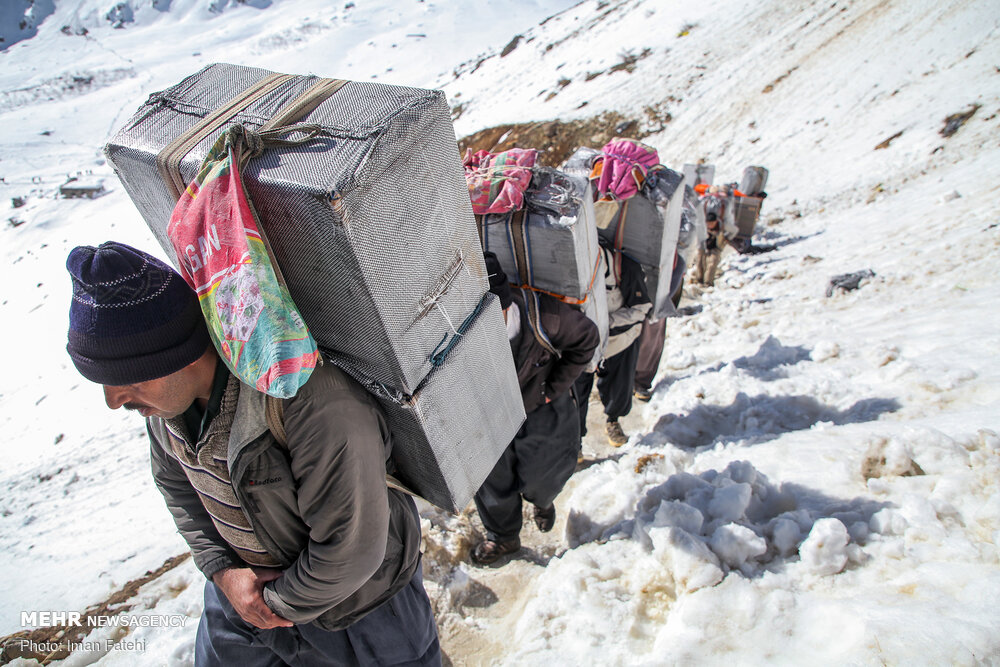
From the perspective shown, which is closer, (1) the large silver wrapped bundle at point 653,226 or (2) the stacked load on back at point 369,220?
(2) the stacked load on back at point 369,220

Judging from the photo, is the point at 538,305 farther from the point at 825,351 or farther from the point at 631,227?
the point at 825,351

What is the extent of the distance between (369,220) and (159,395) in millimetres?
827

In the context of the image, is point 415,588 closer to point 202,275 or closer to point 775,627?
point 775,627

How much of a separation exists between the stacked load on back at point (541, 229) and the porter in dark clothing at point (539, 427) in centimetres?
14

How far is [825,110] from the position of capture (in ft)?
43.6

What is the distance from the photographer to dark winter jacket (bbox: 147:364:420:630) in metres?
1.45

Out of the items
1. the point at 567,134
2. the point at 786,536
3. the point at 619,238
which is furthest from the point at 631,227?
the point at 567,134

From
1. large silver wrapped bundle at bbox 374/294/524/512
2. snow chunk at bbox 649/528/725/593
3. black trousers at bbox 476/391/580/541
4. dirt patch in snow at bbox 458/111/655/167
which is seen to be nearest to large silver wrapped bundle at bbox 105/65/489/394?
large silver wrapped bundle at bbox 374/294/524/512

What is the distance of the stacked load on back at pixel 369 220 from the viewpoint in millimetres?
1271

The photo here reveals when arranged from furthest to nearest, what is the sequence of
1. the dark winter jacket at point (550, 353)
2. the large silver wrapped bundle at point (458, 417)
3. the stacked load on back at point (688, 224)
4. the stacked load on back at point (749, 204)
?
the stacked load on back at point (749, 204) → the stacked load on back at point (688, 224) → the dark winter jacket at point (550, 353) → the large silver wrapped bundle at point (458, 417)

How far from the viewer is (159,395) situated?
58.7 inches

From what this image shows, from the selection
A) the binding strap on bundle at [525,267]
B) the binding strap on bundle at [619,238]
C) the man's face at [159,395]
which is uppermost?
the man's face at [159,395]
